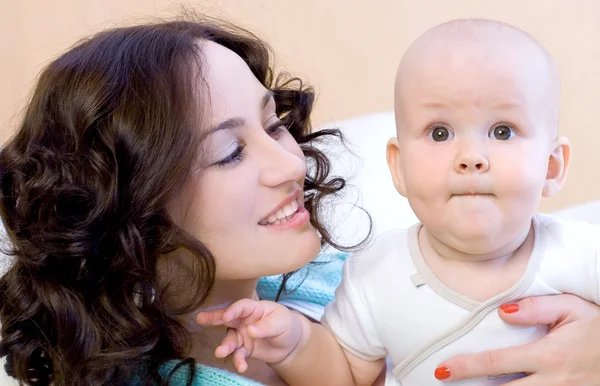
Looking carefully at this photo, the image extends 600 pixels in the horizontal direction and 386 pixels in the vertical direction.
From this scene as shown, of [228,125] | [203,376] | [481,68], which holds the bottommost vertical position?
[203,376]

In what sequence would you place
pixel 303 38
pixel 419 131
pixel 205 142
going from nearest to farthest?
1. pixel 419 131
2. pixel 205 142
3. pixel 303 38

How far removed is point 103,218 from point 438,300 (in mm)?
430

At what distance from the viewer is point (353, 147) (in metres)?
1.82

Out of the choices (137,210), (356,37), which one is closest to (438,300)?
(137,210)

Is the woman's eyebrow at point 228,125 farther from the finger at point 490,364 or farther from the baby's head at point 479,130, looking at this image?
the finger at point 490,364

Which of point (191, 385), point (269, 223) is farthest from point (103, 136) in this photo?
point (191, 385)

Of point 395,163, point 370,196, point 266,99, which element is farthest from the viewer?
point 370,196

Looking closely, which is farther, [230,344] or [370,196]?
[370,196]

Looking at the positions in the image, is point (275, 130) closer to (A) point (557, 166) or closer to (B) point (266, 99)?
(B) point (266, 99)

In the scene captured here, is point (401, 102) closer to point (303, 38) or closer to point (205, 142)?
point (205, 142)

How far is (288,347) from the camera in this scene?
1.09 metres

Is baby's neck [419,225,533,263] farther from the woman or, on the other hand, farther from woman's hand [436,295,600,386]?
the woman

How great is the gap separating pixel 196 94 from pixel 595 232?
529mm

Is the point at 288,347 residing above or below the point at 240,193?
below
